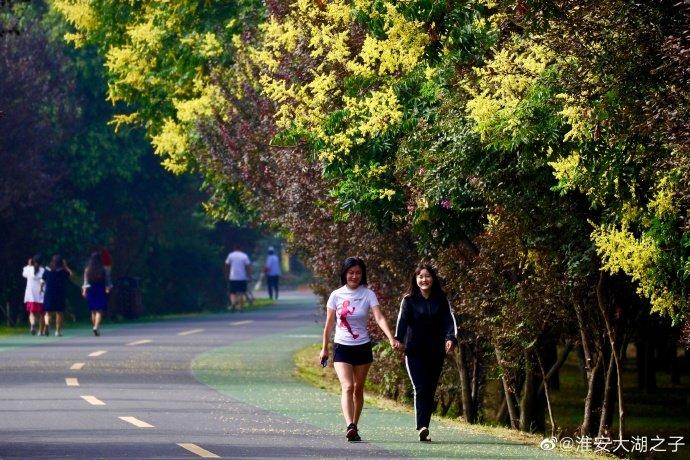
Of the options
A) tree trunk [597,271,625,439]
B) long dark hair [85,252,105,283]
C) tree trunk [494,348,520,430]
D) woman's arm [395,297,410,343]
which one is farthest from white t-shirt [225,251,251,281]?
woman's arm [395,297,410,343]

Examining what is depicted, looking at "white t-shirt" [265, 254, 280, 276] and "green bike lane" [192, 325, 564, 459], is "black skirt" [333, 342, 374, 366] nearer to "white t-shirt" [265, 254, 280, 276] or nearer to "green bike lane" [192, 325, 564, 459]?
"green bike lane" [192, 325, 564, 459]

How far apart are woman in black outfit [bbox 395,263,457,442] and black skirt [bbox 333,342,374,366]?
0.43 meters

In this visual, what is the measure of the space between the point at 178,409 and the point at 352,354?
148 inches

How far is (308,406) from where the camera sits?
19500 mm

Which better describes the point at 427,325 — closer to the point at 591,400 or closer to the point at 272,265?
the point at 591,400

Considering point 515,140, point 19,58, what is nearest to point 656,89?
point 515,140

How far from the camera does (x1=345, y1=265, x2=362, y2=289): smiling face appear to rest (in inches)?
612

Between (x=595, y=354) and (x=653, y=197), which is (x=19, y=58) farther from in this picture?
(x=653, y=197)

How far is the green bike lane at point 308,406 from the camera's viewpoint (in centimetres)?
1469

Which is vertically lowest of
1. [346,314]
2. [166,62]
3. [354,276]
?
[346,314]

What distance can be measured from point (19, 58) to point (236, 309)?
15529 millimetres

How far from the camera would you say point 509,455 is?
14195 millimetres

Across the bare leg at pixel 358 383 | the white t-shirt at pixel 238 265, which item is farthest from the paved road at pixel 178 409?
the white t-shirt at pixel 238 265

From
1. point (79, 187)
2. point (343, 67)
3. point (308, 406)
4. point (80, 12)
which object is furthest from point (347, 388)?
point (79, 187)
